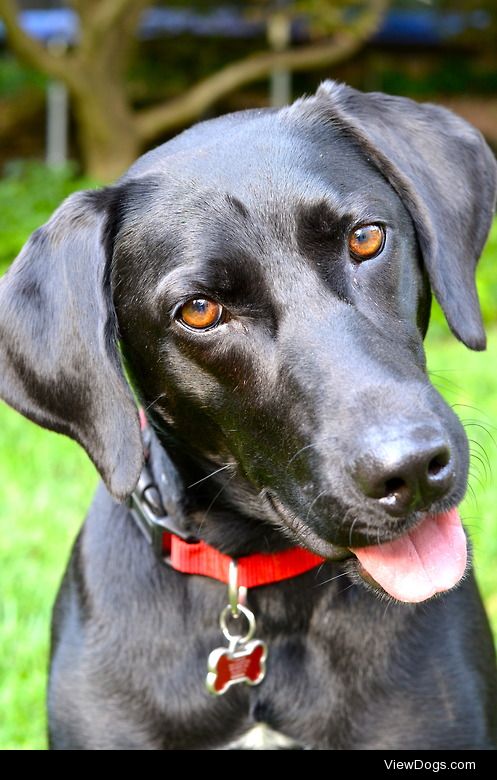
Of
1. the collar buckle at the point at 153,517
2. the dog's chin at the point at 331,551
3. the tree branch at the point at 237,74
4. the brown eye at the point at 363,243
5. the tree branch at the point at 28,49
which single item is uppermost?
the brown eye at the point at 363,243

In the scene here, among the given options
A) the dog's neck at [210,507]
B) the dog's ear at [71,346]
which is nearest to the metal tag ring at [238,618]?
the dog's neck at [210,507]

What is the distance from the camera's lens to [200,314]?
2305 millimetres

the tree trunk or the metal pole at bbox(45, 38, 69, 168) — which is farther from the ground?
the tree trunk

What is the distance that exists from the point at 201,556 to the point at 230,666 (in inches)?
11.0

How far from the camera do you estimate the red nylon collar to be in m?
2.60

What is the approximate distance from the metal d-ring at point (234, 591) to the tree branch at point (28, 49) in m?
9.04

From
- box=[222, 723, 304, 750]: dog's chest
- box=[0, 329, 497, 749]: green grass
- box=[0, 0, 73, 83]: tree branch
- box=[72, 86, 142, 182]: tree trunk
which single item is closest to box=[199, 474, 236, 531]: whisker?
box=[222, 723, 304, 750]: dog's chest

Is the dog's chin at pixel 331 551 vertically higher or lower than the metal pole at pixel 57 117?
higher

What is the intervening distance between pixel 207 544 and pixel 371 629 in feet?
1.54

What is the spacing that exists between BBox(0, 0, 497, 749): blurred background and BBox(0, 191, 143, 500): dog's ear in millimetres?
824

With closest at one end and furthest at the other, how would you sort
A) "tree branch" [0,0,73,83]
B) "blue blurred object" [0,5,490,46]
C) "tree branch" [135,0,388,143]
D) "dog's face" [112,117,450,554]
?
"dog's face" [112,117,450,554] < "tree branch" [0,0,73,83] < "tree branch" [135,0,388,143] < "blue blurred object" [0,5,490,46]

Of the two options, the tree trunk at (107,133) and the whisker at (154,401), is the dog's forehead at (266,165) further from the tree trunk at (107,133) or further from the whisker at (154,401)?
the tree trunk at (107,133)

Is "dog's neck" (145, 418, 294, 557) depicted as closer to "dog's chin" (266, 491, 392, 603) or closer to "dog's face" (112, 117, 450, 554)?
"dog's face" (112, 117, 450, 554)

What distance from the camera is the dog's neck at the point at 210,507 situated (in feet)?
8.48
